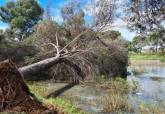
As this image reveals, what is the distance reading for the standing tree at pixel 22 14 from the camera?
166ft

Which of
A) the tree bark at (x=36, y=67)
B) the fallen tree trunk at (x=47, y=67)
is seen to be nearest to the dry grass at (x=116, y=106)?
the tree bark at (x=36, y=67)

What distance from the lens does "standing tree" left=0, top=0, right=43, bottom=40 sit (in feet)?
166

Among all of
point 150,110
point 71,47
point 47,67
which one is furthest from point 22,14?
point 150,110

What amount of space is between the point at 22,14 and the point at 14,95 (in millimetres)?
41858

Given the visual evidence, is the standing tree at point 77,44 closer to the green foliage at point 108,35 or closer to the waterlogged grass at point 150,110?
the green foliage at point 108,35

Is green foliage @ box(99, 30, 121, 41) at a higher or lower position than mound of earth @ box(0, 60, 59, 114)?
higher

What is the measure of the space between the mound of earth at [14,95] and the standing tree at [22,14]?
39.4 metres

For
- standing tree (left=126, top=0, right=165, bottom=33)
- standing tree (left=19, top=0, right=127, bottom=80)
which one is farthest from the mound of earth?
standing tree (left=19, top=0, right=127, bottom=80)

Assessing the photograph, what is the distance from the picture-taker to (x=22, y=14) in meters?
51.3

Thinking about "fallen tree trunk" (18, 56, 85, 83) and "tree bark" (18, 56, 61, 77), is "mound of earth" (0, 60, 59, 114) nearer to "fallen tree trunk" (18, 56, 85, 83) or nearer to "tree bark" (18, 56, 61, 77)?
"tree bark" (18, 56, 61, 77)

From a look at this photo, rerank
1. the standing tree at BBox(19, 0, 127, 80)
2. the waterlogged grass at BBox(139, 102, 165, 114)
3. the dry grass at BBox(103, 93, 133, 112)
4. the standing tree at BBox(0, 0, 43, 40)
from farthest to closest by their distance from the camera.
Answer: the standing tree at BBox(0, 0, 43, 40) → the standing tree at BBox(19, 0, 127, 80) → the dry grass at BBox(103, 93, 133, 112) → the waterlogged grass at BBox(139, 102, 165, 114)

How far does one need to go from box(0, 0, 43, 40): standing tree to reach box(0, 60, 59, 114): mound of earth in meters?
39.4

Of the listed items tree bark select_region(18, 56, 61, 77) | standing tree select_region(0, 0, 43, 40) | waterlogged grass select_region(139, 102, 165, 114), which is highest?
standing tree select_region(0, 0, 43, 40)

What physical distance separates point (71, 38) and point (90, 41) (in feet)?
8.38
